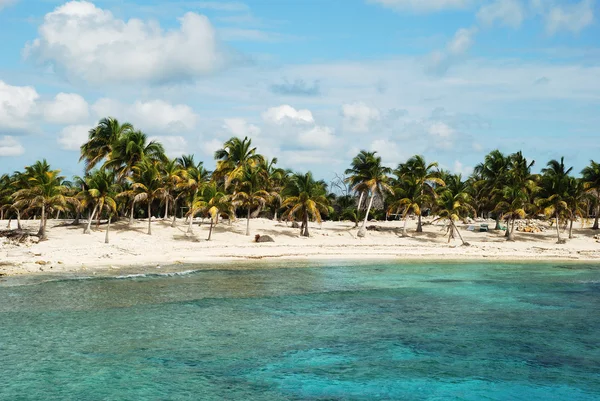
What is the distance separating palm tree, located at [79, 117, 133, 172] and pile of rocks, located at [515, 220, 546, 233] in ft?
154

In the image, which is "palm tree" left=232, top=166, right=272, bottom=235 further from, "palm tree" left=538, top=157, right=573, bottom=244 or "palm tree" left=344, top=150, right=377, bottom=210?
"palm tree" left=538, top=157, right=573, bottom=244

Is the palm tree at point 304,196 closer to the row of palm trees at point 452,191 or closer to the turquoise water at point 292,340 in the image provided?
the row of palm trees at point 452,191

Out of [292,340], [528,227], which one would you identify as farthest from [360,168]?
[292,340]

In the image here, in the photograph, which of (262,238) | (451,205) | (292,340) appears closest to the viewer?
(292,340)

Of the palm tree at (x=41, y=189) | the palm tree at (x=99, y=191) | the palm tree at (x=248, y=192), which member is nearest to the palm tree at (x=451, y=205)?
the palm tree at (x=248, y=192)

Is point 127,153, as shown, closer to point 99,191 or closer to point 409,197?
point 99,191

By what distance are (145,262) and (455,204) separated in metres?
31.3

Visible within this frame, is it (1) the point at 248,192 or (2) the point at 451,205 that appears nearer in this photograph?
(1) the point at 248,192

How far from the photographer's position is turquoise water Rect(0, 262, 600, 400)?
1346 cm

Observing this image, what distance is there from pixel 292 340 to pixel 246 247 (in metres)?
29.0

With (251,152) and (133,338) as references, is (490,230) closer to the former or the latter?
(251,152)

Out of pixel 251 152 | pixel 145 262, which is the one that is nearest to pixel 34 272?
pixel 145 262

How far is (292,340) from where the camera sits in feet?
58.5

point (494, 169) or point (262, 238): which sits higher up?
point (494, 169)
